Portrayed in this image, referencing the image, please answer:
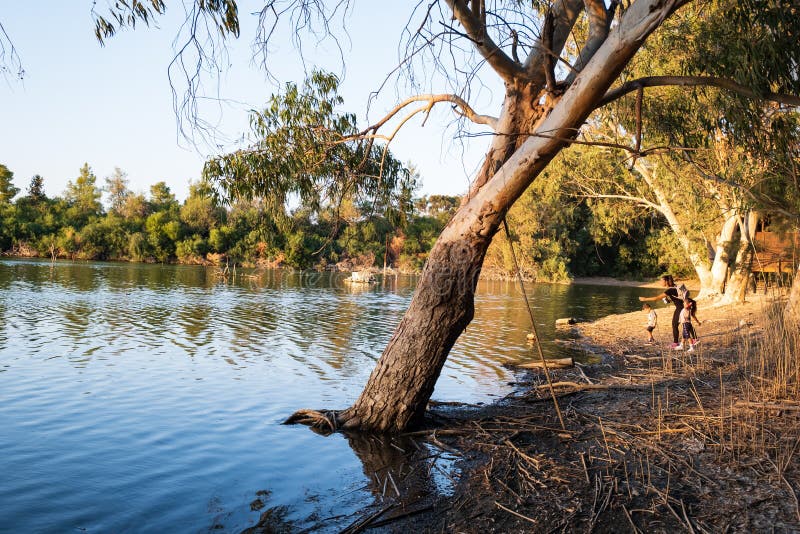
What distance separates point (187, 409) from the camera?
7.93 metres

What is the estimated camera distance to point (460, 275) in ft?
18.5

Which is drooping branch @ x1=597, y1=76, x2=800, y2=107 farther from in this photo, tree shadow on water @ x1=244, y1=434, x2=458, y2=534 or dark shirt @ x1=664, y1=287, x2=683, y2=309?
dark shirt @ x1=664, y1=287, x2=683, y2=309

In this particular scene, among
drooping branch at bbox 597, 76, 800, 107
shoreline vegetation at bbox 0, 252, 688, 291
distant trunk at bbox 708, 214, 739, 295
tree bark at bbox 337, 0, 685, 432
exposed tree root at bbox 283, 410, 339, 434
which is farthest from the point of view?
shoreline vegetation at bbox 0, 252, 688, 291

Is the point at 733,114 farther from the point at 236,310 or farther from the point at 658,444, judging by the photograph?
the point at 236,310

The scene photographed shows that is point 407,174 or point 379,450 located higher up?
point 407,174

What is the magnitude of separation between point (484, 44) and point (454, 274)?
2125 millimetres

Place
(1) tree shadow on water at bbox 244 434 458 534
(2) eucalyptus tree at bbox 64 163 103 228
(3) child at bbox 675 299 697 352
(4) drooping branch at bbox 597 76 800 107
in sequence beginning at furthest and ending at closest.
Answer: (2) eucalyptus tree at bbox 64 163 103 228 < (3) child at bbox 675 299 697 352 < (4) drooping branch at bbox 597 76 800 107 < (1) tree shadow on water at bbox 244 434 458 534

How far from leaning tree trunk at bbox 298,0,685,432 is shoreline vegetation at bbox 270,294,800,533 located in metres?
0.41

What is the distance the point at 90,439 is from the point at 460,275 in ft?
15.0

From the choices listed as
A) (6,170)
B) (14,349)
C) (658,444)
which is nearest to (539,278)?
(14,349)

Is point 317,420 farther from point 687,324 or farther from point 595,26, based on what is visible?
point 687,324

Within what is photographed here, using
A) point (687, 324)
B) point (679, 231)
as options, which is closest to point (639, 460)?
point (687, 324)

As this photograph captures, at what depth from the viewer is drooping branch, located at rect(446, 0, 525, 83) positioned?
517 cm

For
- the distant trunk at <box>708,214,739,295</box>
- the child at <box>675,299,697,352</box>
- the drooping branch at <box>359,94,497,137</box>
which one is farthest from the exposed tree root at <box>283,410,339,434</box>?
the distant trunk at <box>708,214,739,295</box>
